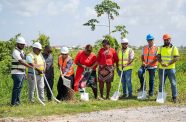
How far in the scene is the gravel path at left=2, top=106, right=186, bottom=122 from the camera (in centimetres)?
815

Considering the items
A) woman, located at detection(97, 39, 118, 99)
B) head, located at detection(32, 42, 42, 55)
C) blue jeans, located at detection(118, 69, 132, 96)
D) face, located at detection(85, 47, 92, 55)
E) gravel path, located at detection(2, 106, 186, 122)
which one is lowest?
gravel path, located at detection(2, 106, 186, 122)

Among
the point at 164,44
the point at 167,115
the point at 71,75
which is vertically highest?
the point at 164,44

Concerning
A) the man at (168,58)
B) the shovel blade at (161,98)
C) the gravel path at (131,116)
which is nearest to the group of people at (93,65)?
the man at (168,58)

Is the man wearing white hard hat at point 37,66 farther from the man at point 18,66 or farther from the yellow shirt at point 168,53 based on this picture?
the yellow shirt at point 168,53

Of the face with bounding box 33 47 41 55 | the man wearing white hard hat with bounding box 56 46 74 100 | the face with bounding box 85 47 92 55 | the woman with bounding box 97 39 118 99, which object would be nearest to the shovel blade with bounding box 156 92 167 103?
the woman with bounding box 97 39 118 99

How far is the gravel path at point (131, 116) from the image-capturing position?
8.15 m

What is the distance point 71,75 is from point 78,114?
2508 mm

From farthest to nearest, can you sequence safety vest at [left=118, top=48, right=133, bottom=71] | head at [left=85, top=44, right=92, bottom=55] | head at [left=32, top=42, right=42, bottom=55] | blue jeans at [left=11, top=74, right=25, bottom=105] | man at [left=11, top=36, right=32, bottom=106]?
1. safety vest at [left=118, top=48, right=133, bottom=71]
2. head at [left=85, top=44, right=92, bottom=55]
3. head at [left=32, top=42, right=42, bottom=55]
4. blue jeans at [left=11, top=74, right=25, bottom=105]
5. man at [left=11, top=36, right=32, bottom=106]

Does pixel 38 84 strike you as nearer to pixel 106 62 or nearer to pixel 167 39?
pixel 106 62

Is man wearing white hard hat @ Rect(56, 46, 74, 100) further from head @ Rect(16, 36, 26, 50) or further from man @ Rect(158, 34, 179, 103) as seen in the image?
man @ Rect(158, 34, 179, 103)

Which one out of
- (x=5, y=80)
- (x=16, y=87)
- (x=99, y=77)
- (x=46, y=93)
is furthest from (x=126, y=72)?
(x=5, y=80)

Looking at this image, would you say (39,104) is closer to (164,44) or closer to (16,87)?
(16,87)

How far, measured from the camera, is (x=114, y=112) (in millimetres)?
9086

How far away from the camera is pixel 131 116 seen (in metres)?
8.60
